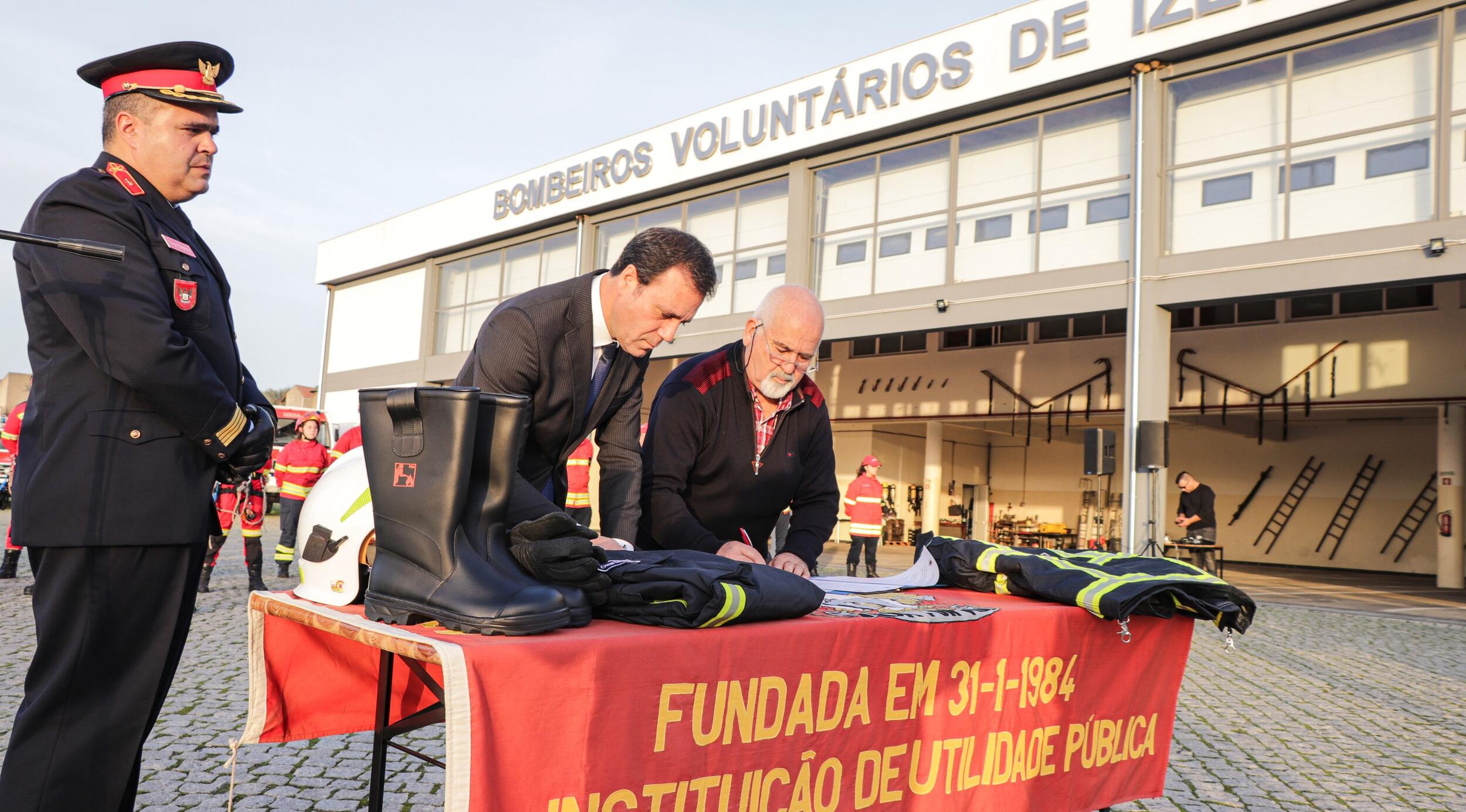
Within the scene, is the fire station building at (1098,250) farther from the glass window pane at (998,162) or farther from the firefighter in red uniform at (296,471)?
the firefighter in red uniform at (296,471)

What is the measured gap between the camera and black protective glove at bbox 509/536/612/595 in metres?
1.76

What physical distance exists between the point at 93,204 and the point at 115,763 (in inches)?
43.9

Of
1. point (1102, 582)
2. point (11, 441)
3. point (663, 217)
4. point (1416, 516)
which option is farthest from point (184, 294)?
point (1416, 516)

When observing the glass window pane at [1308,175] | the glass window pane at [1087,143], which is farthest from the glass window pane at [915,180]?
the glass window pane at [1308,175]

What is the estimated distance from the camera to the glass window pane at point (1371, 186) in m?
11.0

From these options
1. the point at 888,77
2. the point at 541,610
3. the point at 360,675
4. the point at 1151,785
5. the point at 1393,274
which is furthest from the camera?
the point at 888,77

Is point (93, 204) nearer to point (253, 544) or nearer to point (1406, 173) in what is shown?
point (253, 544)

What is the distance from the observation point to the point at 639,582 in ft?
6.16

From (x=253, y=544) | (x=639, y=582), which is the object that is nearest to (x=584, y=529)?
(x=639, y=582)

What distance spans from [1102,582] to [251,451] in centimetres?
223

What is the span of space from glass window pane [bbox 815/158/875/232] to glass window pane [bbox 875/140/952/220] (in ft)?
0.72

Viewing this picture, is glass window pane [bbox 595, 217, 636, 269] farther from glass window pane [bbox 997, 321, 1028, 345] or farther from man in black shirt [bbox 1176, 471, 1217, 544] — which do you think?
man in black shirt [bbox 1176, 471, 1217, 544]

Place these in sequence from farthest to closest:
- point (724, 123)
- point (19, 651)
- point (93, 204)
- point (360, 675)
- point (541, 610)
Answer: point (724, 123), point (19, 651), point (360, 675), point (93, 204), point (541, 610)

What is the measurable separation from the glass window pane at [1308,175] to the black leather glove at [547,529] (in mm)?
12779
